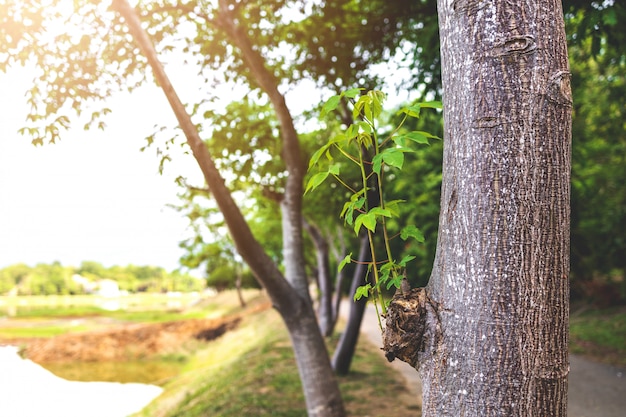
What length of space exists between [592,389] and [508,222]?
23.0 feet

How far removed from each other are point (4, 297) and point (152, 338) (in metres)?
32.6

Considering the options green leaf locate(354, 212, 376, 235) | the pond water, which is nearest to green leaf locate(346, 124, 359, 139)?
green leaf locate(354, 212, 376, 235)

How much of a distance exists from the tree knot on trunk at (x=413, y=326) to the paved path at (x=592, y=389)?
501 centimetres

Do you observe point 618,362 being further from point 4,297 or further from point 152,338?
point 4,297

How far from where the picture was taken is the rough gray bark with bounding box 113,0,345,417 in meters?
4.09

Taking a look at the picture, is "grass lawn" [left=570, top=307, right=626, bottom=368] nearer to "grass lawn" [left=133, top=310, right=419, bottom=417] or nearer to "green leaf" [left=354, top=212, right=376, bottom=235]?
"grass lawn" [left=133, top=310, right=419, bottom=417]

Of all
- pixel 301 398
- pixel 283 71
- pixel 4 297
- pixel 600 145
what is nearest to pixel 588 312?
pixel 600 145

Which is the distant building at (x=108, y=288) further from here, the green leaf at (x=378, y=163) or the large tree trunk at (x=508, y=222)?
the large tree trunk at (x=508, y=222)

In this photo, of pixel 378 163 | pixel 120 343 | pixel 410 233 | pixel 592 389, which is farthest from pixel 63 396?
pixel 378 163

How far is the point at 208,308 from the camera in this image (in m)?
43.9

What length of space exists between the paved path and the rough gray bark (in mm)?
3073

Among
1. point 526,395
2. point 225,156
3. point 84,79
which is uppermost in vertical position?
point 84,79

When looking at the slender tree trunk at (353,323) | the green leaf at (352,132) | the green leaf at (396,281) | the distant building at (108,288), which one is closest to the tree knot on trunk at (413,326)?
the green leaf at (396,281)

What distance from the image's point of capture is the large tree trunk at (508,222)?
1.64 metres
